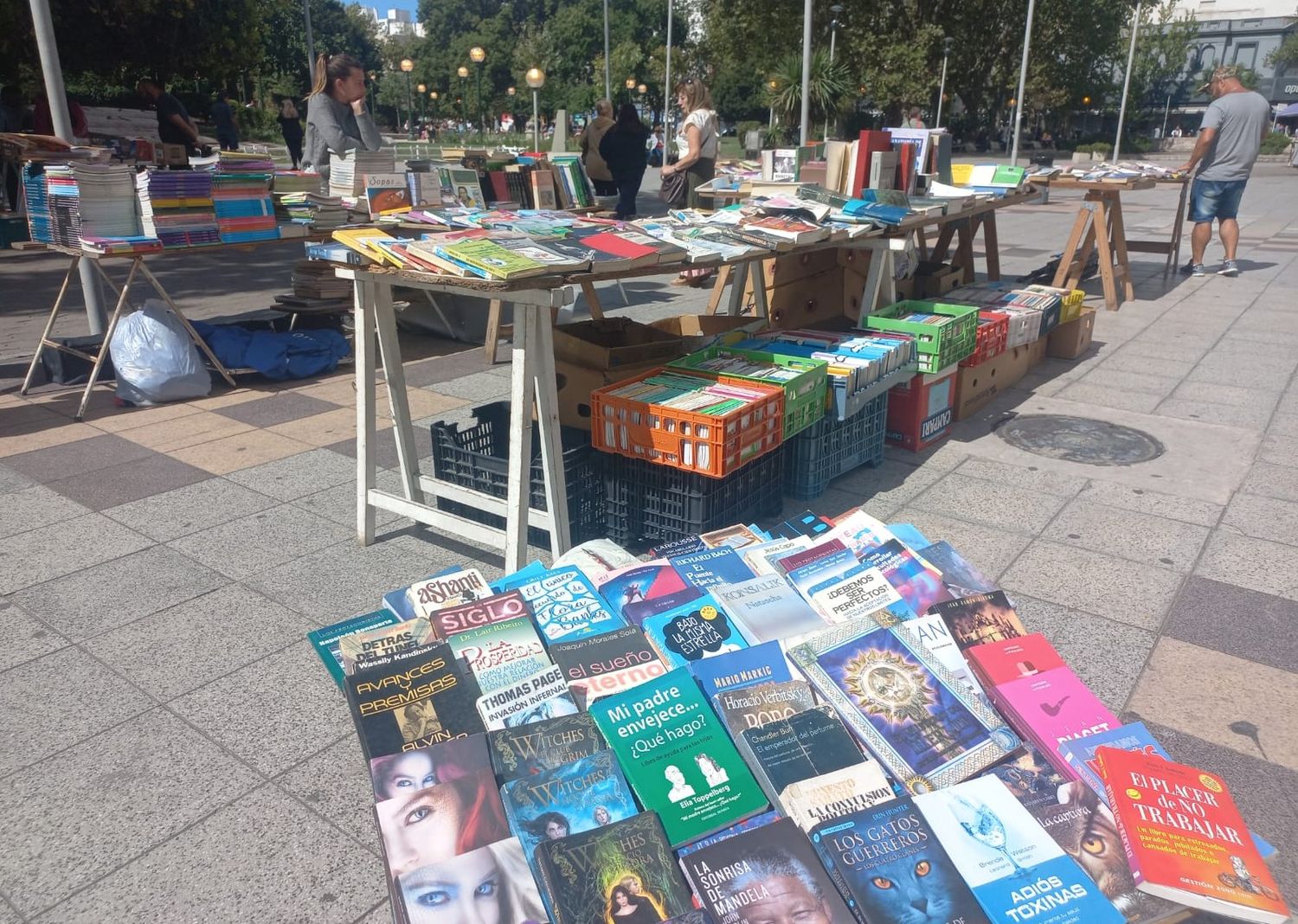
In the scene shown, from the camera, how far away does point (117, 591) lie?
11.2 feet

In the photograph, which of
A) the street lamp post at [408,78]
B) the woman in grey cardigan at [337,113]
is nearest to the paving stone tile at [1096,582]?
the woman in grey cardigan at [337,113]

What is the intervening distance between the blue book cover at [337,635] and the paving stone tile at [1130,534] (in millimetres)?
2783

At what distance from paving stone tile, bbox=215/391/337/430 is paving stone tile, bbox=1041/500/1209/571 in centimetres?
415

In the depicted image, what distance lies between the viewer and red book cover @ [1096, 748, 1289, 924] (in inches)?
64.7

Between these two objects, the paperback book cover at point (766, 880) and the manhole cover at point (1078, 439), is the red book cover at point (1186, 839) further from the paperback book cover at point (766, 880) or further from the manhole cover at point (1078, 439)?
the manhole cover at point (1078, 439)

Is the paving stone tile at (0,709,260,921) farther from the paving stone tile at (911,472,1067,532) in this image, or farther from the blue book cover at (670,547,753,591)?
the paving stone tile at (911,472,1067,532)

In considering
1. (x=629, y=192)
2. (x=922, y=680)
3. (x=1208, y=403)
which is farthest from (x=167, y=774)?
(x=629, y=192)

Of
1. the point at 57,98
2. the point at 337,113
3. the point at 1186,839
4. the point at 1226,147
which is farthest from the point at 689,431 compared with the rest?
the point at 1226,147

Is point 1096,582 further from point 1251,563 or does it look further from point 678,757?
point 678,757

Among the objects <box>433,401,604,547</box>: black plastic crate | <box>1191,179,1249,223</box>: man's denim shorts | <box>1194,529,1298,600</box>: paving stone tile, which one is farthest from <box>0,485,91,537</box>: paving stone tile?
<box>1191,179,1249,223</box>: man's denim shorts

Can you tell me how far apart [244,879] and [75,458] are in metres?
3.49

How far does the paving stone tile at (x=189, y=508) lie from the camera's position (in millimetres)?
3953

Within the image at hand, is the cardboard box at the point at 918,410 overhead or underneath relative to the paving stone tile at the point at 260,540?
overhead

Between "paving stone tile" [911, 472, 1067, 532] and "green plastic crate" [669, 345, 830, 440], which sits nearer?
"green plastic crate" [669, 345, 830, 440]
